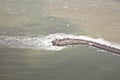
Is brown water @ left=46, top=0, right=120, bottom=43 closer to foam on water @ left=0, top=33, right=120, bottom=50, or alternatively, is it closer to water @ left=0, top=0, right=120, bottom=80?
water @ left=0, top=0, right=120, bottom=80

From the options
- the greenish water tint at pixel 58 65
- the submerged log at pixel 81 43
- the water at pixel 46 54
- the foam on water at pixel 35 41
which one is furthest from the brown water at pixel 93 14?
the greenish water tint at pixel 58 65

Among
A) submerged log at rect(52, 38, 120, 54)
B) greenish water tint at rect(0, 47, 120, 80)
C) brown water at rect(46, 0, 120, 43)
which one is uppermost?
brown water at rect(46, 0, 120, 43)

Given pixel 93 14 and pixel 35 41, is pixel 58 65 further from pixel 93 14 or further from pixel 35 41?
pixel 93 14

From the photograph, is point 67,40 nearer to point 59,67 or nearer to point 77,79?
point 59,67

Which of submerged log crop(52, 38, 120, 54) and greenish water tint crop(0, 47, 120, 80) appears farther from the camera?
submerged log crop(52, 38, 120, 54)

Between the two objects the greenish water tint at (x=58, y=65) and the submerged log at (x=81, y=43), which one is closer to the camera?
the greenish water tint at (x=58, y=65)

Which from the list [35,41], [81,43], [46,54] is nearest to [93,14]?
[81,43]

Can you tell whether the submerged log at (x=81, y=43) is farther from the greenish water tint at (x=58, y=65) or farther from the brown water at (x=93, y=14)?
the brown water at (x=93, y=14)

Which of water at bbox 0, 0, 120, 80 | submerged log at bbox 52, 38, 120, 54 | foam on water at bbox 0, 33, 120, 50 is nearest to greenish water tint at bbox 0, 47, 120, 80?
water at bbox 0, 0, 120, 80

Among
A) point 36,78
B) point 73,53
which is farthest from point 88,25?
point 36,78
